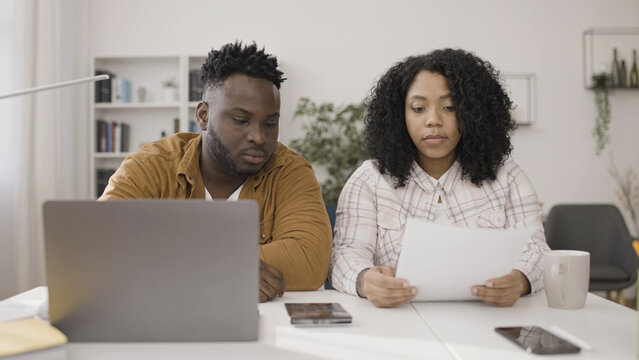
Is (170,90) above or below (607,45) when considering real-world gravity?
below

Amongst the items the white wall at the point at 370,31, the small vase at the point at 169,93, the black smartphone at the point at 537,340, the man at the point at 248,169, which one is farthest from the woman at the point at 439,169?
the small vase at the point at 169,93

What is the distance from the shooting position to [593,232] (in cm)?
329

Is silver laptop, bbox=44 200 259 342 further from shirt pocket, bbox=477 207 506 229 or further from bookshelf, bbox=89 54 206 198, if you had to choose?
bookshelf, bbox=89 54 206 198

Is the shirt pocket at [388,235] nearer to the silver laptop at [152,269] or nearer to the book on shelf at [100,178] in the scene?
the silver laptop at [152,269]

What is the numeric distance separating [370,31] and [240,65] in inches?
110

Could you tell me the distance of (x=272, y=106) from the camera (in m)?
1.38

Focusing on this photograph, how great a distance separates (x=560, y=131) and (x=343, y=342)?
376 cm

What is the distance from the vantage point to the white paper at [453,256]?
3.23 feet

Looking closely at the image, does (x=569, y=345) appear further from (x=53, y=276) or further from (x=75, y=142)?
(x=75, y=142)

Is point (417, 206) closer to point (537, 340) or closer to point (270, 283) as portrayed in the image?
point (270, 283)

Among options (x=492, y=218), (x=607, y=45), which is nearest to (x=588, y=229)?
(x=607, y=45)

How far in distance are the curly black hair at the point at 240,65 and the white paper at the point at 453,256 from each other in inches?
26.3

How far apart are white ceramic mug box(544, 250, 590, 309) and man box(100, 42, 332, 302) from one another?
0.52 metres

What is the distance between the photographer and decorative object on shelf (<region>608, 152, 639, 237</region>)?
13.0ft
